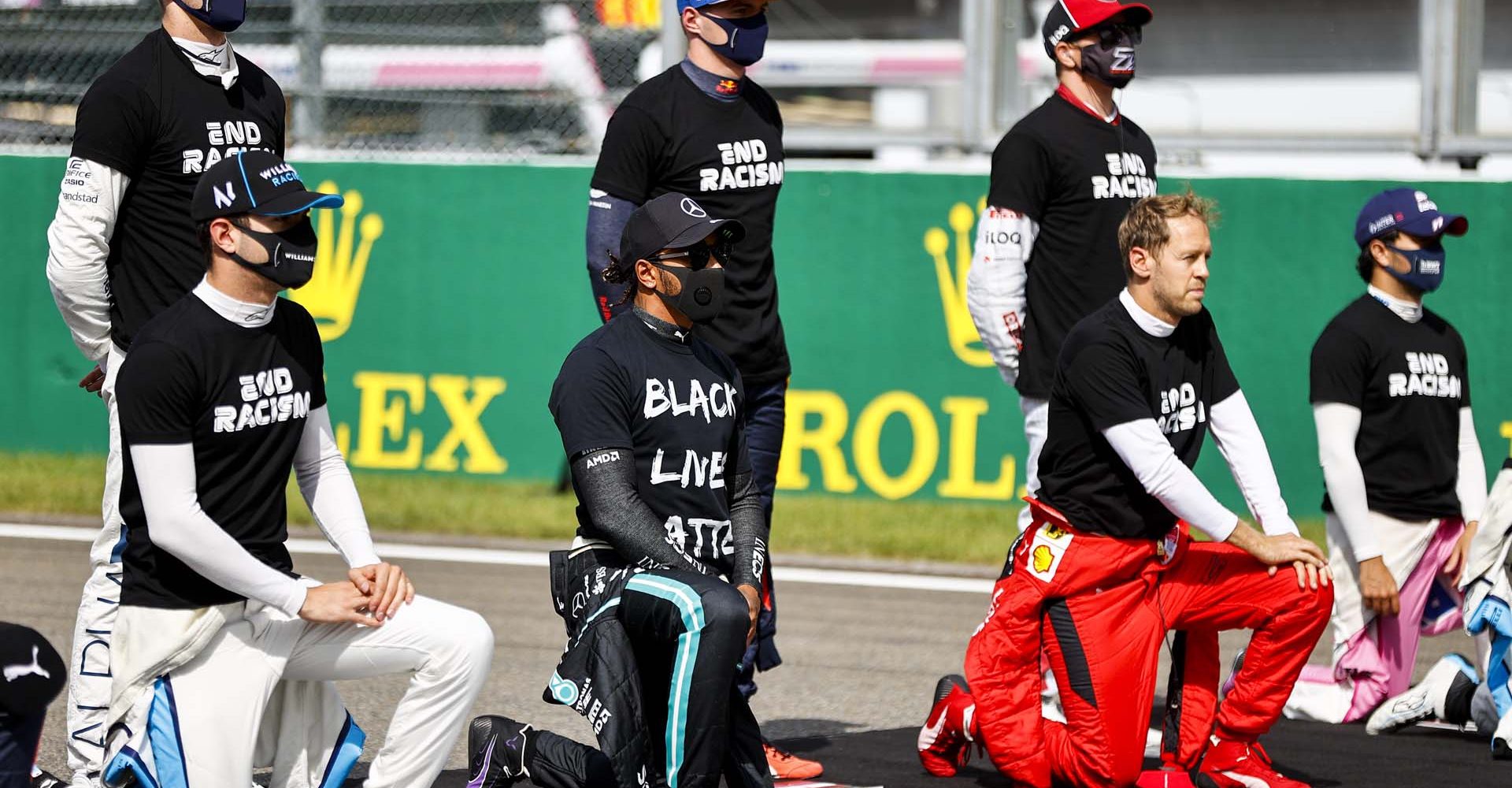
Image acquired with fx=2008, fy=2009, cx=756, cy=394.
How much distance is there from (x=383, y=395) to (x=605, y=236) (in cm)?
650

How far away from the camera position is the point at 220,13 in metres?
5.46

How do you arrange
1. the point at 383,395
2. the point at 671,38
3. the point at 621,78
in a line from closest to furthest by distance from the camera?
the point at 671,38 → the point at 383,395 → the point at 621,78

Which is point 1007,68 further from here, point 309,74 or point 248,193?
point 248,193

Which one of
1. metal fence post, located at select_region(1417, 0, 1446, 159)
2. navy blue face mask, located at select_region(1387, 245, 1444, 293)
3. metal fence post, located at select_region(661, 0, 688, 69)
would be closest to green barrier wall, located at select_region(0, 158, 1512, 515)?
metal fence post, located at select_region(1417, 0, 1446, 159)

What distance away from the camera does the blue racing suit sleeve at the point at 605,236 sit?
595 cm

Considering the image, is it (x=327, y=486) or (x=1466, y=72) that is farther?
(x=1466, y=72)

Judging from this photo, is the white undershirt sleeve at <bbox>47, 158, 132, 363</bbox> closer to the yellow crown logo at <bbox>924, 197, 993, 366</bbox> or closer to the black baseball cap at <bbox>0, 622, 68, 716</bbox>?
the black baseball cap at <bbox>0, 622, 68, 716</bbox>

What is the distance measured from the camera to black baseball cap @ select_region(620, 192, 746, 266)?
5020 mm

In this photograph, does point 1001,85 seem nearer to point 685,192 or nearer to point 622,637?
point 685,192

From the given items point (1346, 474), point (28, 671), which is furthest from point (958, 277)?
point (28, 671)

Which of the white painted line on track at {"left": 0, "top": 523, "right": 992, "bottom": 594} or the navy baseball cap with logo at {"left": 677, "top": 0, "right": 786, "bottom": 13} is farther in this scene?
the white painted line on track at {"left": 0, "top": 523, "right": 992, "bottom": 594}

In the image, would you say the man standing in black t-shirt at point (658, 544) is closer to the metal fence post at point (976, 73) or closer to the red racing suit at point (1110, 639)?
the red racing suit at point (1110, 639)

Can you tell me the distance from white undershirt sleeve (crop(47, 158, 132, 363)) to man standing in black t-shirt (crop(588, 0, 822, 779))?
1384 mm

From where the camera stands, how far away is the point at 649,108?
6090mm
